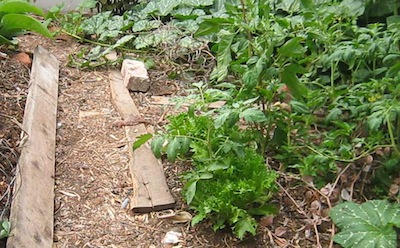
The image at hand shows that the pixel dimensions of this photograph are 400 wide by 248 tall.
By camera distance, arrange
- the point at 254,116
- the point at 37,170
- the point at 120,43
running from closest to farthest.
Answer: the point at 254,116, the point at 37,170, the point at 120,43

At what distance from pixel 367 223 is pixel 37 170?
115 cm

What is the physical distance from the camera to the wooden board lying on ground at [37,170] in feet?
5.99

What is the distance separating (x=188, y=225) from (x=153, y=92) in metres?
1.03

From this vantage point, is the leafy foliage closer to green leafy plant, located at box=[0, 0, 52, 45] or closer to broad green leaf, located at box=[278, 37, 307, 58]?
broad green leaf, located at box=[278, 37, 307, 58]

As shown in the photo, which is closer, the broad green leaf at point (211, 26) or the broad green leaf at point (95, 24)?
the broad green leaf at point (211, 26)

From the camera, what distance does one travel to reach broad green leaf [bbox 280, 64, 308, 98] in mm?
2119

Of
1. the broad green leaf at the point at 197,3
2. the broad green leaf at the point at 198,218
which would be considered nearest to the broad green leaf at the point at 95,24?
the broad green leaf at the point at 197,3

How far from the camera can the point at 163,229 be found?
6.64 ft

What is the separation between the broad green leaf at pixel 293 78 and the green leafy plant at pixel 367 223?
0.43 meters

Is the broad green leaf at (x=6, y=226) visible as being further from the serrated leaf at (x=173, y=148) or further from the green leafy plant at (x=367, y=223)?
the green leafy plant at (x=367, y=223)

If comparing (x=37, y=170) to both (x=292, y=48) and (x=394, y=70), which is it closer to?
(x=292, y=48)

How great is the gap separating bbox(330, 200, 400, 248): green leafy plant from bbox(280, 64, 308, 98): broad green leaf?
43 cm

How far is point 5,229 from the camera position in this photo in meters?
1.77

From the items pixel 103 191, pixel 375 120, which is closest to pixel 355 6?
pixel 375 120
